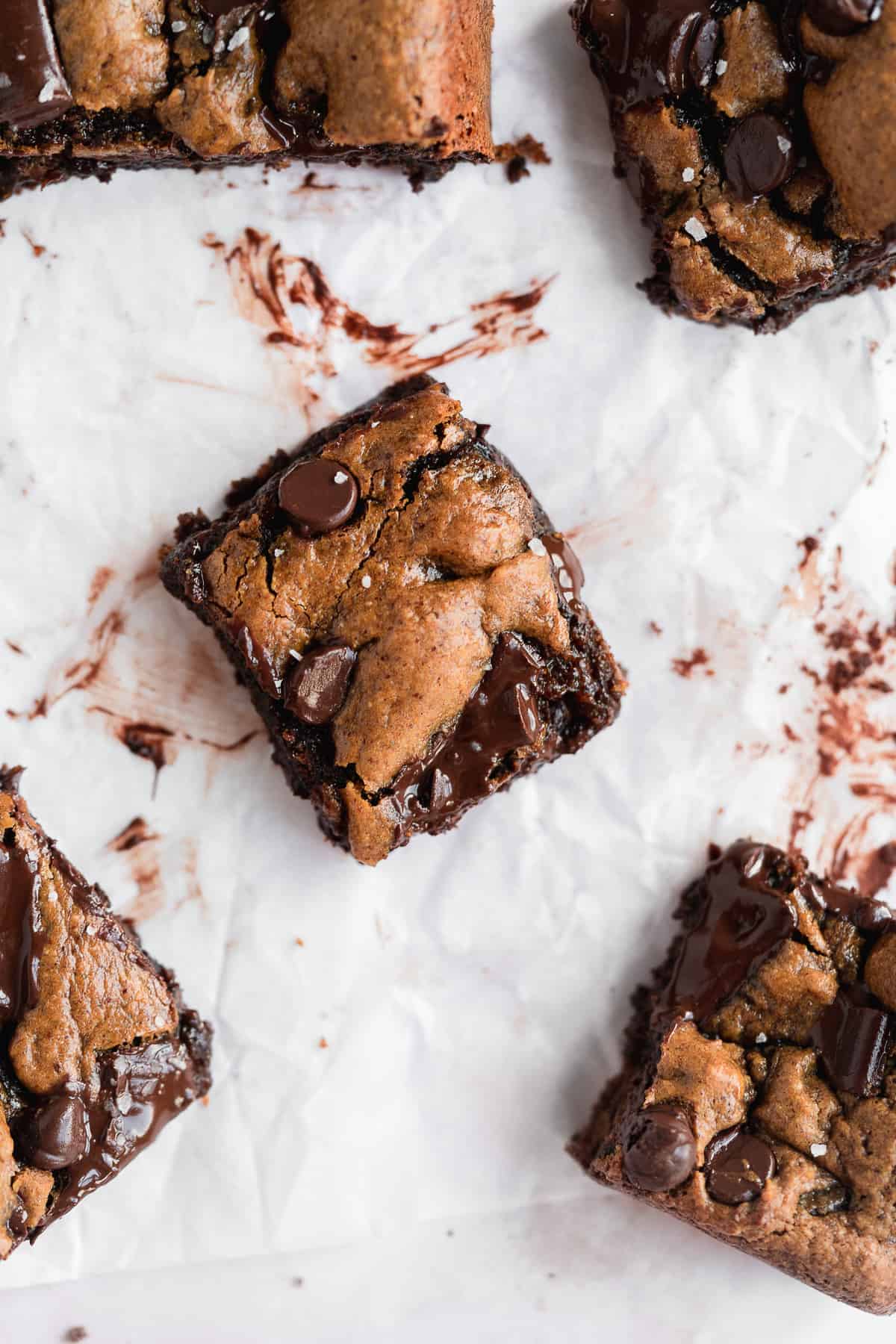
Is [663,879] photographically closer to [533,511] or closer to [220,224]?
[533,511]

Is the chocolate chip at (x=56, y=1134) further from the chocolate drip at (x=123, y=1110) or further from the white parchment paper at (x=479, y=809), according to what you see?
the white parchment paper at (x=479, y=809)

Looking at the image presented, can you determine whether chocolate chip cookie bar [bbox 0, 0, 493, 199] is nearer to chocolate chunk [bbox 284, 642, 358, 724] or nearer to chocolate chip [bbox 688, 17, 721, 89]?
chocolate chip [bbox 688, 17, 721, 89]

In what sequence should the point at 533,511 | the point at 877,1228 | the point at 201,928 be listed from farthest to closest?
the point at 201,928 < the point at 533,511 < the point at 877,1228

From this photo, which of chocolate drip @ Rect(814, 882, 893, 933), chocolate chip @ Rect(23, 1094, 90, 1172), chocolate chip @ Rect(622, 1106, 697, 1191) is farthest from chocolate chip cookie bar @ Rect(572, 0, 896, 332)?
chocolate chip @ Rect(23, 1094, 90, 1172)

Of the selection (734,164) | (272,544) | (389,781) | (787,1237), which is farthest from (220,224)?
(787,1237)

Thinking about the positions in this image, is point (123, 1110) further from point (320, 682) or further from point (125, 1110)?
point (320, 682)

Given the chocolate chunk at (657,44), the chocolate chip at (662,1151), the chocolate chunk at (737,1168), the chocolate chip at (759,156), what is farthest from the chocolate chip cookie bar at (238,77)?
the chocolate chunk at (737,1168)

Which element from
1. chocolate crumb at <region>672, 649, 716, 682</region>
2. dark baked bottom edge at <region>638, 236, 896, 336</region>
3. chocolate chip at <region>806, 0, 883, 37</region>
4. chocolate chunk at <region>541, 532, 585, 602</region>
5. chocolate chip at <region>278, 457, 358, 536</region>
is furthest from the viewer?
chocolate crumb at <region>672, 649, 716, 682</region>
